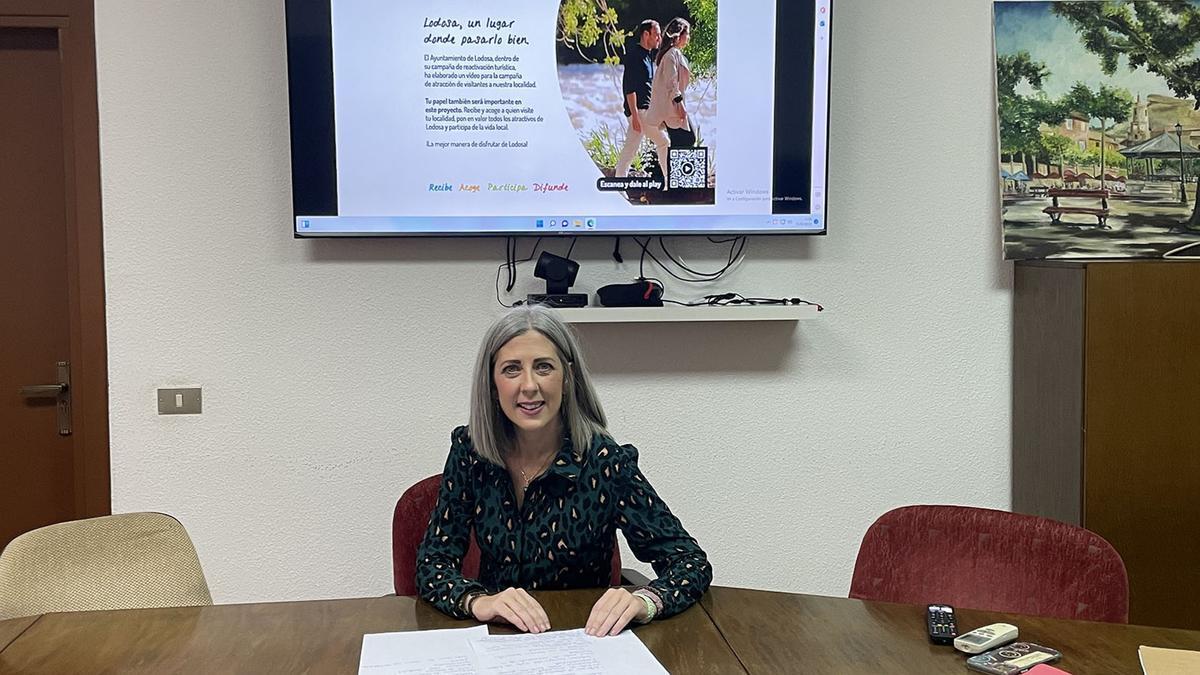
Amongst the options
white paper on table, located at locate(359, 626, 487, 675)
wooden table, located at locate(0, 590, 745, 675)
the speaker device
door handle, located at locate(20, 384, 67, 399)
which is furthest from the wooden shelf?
door handle, located at locate(20, 384, 67, 399)

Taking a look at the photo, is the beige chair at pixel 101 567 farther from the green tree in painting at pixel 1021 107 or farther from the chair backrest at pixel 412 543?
the green tree in painting at pixel 1021 107

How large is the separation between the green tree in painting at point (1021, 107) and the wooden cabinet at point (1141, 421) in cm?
47

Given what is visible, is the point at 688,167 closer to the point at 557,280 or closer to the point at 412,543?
the point at 557,280

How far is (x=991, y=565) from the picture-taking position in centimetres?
191

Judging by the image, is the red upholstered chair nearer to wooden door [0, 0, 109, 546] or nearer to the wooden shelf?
the wooden shelf

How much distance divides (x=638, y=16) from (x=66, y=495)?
2.17 m

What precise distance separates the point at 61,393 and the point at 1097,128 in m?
3.11

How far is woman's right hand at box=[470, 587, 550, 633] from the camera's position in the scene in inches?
62.6

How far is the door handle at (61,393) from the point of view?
290 cm

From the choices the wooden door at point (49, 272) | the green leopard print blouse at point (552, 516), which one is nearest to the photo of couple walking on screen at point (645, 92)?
the green leopard print blouse at point (552, 516)

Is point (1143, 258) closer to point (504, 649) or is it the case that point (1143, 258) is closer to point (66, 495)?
point (504, 649)

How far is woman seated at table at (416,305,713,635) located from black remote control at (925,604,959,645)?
49cm

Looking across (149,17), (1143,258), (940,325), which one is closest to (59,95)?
(149,17)

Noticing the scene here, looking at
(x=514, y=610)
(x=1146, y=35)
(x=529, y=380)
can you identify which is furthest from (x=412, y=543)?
(x=1146, y=35)
